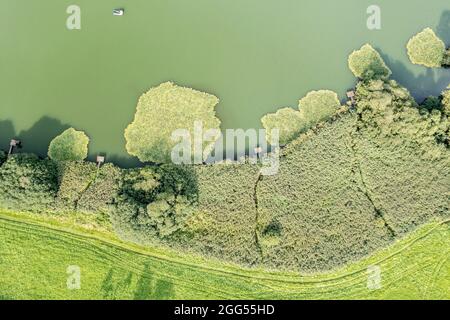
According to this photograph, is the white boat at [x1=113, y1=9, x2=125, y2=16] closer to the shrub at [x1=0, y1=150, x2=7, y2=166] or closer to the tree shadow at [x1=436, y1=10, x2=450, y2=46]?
the shrub at [x1=0, y1=150, x2=7, y2=166]

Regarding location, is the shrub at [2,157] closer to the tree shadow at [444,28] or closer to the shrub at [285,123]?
the shrub at [285,123]

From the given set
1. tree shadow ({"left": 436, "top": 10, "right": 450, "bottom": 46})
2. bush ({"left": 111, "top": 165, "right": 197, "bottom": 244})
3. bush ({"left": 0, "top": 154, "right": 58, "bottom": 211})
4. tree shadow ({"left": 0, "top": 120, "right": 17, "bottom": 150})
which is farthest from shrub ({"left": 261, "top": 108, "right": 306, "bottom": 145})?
tree shadow ({"left": 0, "top": 120, "right": 17, "bottom": 150})

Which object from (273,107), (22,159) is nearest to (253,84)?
(273,107)

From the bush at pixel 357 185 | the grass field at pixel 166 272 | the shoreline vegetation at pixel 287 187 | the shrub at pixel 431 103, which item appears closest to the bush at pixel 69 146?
the shoreline vegetation at pixel 287 187

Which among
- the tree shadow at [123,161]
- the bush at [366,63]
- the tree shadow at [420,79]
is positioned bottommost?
the tree shadow at [123,161]

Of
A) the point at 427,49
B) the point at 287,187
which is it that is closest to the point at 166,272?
the point at 287,187

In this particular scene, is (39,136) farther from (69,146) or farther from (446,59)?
(446,59)
